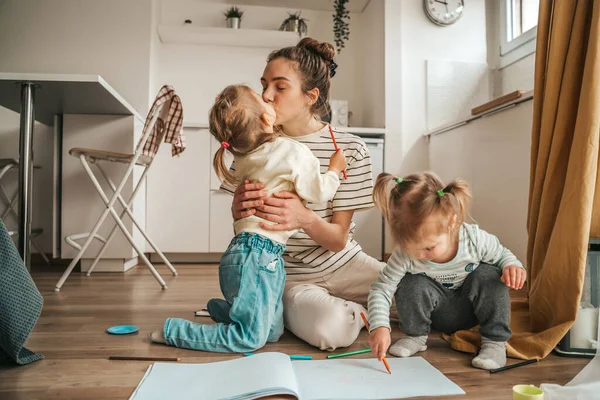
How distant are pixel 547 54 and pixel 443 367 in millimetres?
1008

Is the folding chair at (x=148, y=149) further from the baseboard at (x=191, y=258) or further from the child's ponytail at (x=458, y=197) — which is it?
the child's ponytail at (x=458, y=197)

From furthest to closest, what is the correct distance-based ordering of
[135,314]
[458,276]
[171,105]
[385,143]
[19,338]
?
[385,143] → [171,105] → [135,314] → [458,276] → [19,338]

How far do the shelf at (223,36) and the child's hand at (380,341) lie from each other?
2.93 m

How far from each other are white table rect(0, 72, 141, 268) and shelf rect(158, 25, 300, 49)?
1.18 metres

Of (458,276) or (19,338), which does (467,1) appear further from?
(19,338)

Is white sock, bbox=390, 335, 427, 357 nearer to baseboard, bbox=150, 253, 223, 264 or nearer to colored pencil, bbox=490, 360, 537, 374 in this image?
colored pencil, bbox=490, 360, 537, 374

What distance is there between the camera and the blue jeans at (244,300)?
1299 millimetres

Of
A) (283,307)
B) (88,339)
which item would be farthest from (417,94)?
(88,339)

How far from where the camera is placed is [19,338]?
1.15 metres

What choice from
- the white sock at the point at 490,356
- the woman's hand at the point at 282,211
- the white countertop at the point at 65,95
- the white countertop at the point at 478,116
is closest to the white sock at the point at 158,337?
the woman's hand at the point at 282,211

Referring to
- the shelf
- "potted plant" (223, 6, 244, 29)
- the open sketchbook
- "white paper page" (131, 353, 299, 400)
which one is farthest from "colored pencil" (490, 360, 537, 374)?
"potted plant" (223, 6, 244, 29)

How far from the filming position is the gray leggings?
124 cm

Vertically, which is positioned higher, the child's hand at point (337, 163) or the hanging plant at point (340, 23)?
the hanging plant at point (340, 23)

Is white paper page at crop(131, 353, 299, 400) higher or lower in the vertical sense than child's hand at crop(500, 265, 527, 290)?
lower
